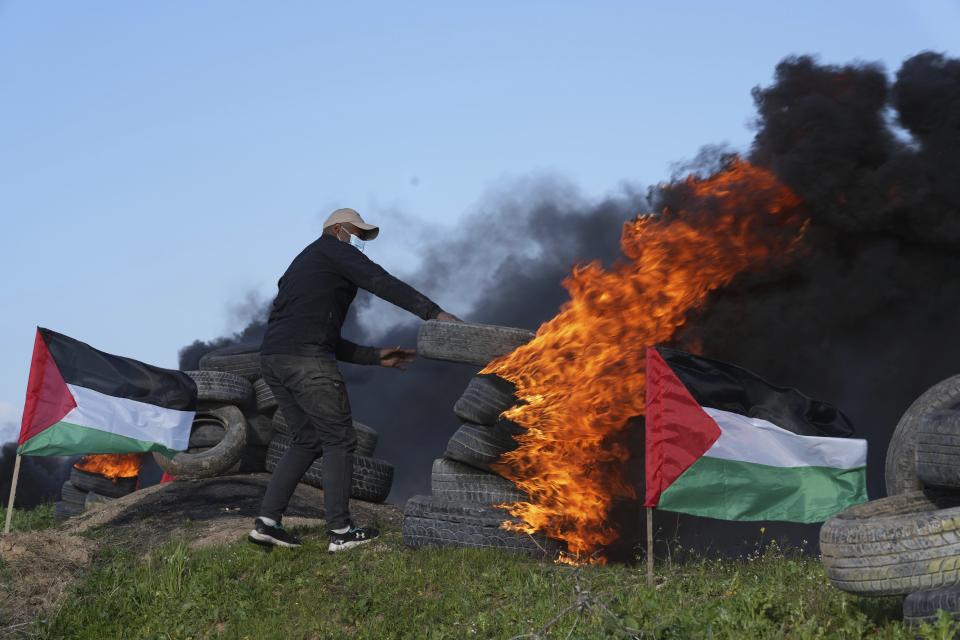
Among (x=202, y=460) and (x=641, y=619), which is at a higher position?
(x=202, y=460)

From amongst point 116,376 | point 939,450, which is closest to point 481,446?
point 116,376

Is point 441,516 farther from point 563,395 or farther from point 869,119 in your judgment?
point 869,119

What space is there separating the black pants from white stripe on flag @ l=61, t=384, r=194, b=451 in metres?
2.75

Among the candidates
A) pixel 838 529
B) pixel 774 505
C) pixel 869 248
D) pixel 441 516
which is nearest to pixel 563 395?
pixel 441 516

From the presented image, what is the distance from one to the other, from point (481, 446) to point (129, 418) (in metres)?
4.04

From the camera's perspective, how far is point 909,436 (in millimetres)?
8938

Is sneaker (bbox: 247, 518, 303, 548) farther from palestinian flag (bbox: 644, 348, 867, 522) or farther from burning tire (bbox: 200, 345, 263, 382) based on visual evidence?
burning tire (bbox: 200, 345, 263, 382)

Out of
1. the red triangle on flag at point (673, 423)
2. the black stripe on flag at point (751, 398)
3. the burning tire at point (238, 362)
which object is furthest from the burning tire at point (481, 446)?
the burning tire at point (238, 362)

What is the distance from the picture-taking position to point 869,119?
12.8m

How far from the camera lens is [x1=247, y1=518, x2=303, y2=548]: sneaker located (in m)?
9.19

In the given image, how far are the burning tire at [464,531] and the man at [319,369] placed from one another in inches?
19.1

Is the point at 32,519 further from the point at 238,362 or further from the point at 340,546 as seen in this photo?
the point at 340,546

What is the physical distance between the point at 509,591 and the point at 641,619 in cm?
151

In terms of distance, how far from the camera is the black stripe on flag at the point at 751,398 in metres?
8.56
